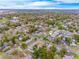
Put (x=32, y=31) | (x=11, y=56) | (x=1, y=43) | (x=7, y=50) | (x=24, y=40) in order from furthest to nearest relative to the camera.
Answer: (x=32, y=31)
(x=24, y=40)
(x=1, y=43)
(x=7, y=50)
(x=11, y=56)

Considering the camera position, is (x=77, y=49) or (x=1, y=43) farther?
(x=1, y=43)

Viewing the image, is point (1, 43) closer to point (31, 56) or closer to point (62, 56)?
point (31, 56)

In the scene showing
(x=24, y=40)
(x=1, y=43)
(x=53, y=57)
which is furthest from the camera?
(x=24, y=40)

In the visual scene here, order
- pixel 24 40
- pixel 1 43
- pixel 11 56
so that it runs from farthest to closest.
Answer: pixel 24 40, pixel 1 43, pixel 11 56

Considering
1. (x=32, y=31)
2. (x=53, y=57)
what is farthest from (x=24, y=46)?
(x=32, y=31)

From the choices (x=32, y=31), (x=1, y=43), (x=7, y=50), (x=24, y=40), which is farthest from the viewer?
(x=32, y=31)

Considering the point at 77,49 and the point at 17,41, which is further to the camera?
the point at 17,41

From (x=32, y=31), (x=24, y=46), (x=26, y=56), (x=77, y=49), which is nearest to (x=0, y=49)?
(x=24, y=46)

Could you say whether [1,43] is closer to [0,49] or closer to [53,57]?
[0,49]
